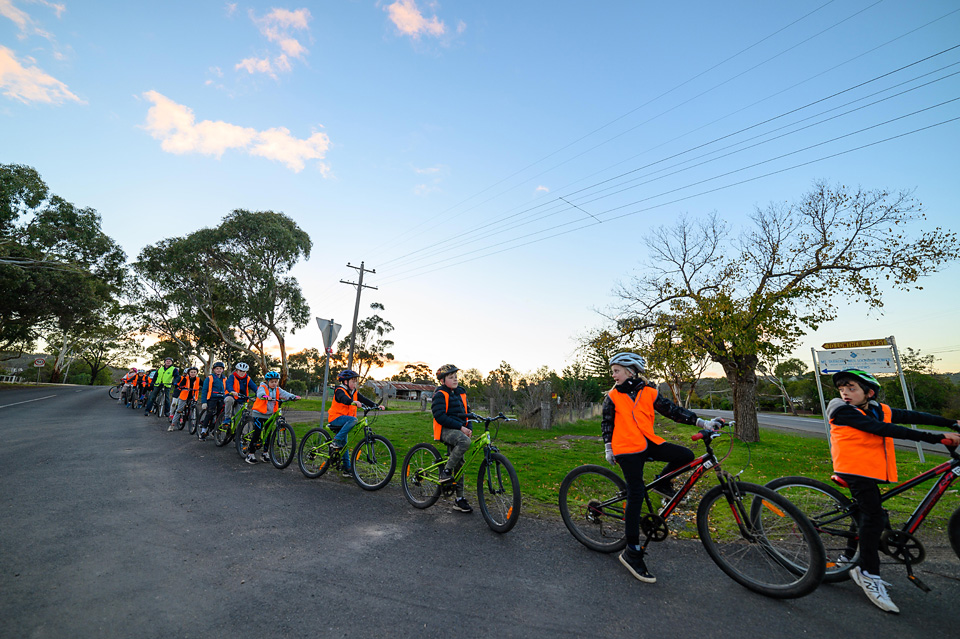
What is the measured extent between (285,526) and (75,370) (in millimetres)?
124435

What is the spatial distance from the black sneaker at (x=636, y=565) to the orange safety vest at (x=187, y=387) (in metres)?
12.6

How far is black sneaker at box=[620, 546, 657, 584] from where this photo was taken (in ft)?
11.2

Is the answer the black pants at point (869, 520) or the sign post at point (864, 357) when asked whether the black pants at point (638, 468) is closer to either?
the black pants at point (869, 520)

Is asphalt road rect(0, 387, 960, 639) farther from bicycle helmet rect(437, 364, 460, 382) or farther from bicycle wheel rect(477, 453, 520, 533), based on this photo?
bicycle helmet rect(437, 364, 460, 382)

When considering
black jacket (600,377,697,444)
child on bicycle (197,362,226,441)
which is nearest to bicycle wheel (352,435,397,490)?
black jacket (600,377,697,444)

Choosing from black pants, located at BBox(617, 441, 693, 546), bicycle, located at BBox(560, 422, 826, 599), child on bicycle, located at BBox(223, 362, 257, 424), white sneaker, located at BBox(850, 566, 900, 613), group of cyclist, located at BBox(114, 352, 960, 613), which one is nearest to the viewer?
white sneaker, located at BBox(850, 566, 900, 613)

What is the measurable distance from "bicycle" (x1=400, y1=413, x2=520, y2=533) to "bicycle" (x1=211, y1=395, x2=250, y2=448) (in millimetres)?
5022

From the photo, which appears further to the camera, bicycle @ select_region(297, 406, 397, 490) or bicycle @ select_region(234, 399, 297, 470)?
bicycle @ select_region(234, 399, 297, 470)

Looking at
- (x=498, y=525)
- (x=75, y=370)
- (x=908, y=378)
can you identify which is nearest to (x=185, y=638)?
(x=498, y=525)

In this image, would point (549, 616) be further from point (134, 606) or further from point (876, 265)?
point (876, 265)

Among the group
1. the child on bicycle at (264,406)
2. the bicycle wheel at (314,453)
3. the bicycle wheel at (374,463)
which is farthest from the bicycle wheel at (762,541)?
the child on bicycle at (264,406)

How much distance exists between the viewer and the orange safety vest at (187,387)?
1231 cm

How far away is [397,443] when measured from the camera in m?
11.7

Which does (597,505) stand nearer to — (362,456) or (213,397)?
(362,456)
